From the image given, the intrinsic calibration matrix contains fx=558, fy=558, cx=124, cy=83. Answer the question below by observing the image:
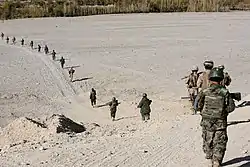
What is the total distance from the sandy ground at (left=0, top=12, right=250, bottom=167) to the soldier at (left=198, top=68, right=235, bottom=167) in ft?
4.11

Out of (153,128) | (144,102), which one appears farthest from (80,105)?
(153,128)

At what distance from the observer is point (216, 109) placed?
7488 mm

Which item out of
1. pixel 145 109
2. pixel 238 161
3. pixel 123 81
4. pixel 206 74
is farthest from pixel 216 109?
pixel 123 81

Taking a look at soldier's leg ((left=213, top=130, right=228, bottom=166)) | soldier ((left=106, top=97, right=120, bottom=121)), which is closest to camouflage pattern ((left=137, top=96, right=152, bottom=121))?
soldier ((left=106, top=97, right=120, bottom=121))

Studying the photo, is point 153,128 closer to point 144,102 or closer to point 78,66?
point 144,102

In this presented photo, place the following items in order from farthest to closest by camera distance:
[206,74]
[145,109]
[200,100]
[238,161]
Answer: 1. [145,109]
2. [206,74]
3. [238,161]
4. [200,100]

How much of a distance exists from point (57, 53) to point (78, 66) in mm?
6852

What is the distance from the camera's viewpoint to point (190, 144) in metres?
10.8

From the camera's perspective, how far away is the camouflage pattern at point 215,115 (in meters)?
7.46

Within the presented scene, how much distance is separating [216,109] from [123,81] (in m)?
22.4

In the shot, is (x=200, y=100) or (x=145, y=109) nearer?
(x=200, y=100)

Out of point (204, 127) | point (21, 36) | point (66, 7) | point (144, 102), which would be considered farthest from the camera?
point (66, 7)

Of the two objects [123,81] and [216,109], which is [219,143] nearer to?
[216,109]

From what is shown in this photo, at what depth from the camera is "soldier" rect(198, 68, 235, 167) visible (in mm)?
7453
